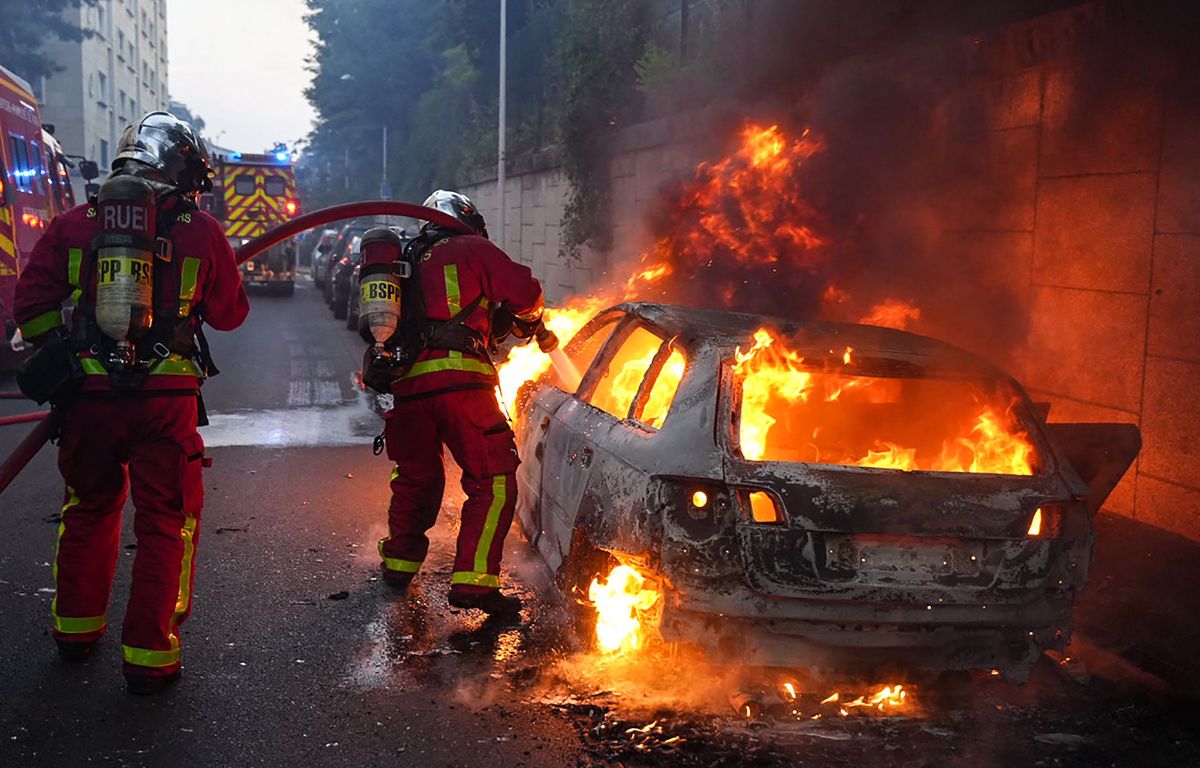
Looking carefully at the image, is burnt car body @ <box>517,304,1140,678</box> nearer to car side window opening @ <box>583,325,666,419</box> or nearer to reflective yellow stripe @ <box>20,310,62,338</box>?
car side window opening @ <box>583,325,666,419</box>

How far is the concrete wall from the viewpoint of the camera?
625 centimetres

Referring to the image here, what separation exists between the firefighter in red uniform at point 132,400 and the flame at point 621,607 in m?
1.59

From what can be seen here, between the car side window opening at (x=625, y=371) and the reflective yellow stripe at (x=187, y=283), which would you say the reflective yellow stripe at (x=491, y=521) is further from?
the reflective yellow stripe at (x=187, y=283)

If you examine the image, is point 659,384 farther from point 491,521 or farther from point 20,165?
point 20,165

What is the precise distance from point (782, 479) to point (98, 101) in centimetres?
4881

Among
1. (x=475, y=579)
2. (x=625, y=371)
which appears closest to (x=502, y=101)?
(x=625, y=371)

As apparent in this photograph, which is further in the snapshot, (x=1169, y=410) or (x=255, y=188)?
(x=255, y=188)

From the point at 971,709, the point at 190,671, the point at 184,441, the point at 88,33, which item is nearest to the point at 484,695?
the point at 190,671

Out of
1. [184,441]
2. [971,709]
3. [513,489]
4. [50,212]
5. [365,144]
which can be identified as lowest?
[971,709]

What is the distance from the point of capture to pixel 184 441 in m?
4.19

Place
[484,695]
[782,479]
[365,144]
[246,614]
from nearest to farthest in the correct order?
[782,479]
[484,695]
[246,614]
[365,144]

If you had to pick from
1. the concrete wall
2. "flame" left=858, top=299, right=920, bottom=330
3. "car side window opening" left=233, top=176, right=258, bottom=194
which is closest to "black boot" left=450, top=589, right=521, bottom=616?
the concrete wall

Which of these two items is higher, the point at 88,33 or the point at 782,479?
the point at 88,33

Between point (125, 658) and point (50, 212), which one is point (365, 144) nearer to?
point (50, 212)
